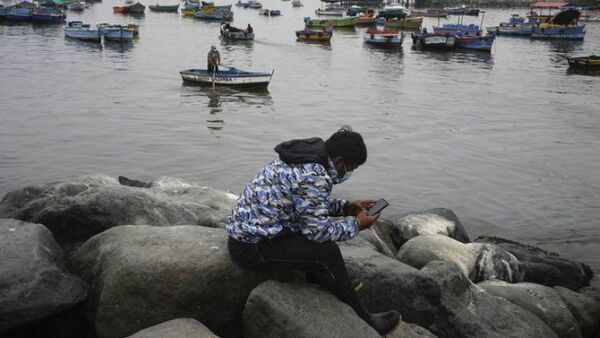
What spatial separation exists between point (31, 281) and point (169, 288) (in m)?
1.18

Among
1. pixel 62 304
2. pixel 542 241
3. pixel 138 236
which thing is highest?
pixel 138 236

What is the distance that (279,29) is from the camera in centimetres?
6831

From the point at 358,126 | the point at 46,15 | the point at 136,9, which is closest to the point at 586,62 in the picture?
the point at 358,126

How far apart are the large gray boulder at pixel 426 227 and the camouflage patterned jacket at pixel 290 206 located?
478 centimetres

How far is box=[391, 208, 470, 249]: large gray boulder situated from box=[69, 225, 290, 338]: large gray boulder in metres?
4.74

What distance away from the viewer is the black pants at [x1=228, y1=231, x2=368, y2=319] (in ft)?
14.6

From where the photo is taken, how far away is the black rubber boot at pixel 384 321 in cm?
464

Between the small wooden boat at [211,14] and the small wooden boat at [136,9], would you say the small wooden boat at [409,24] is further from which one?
the small wooden boat at [136,9]

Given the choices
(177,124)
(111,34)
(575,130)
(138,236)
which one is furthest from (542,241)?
(111,34)

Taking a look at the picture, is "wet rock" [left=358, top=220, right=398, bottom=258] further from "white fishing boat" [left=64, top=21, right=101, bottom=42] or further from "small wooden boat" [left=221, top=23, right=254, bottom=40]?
"small wooden boat" [left=221, top=23, right=254, bottom=40]

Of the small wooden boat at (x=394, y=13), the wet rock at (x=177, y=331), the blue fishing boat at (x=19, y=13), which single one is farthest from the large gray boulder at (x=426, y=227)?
the small wooden boat at (x=394, y=13)

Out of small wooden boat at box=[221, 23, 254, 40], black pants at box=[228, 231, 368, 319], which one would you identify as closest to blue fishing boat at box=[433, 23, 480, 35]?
small wooden boat at box=[221, 23, 254, 40]

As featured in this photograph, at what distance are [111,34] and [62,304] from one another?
43931 mm

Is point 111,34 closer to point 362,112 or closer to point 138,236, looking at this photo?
point 362,112
